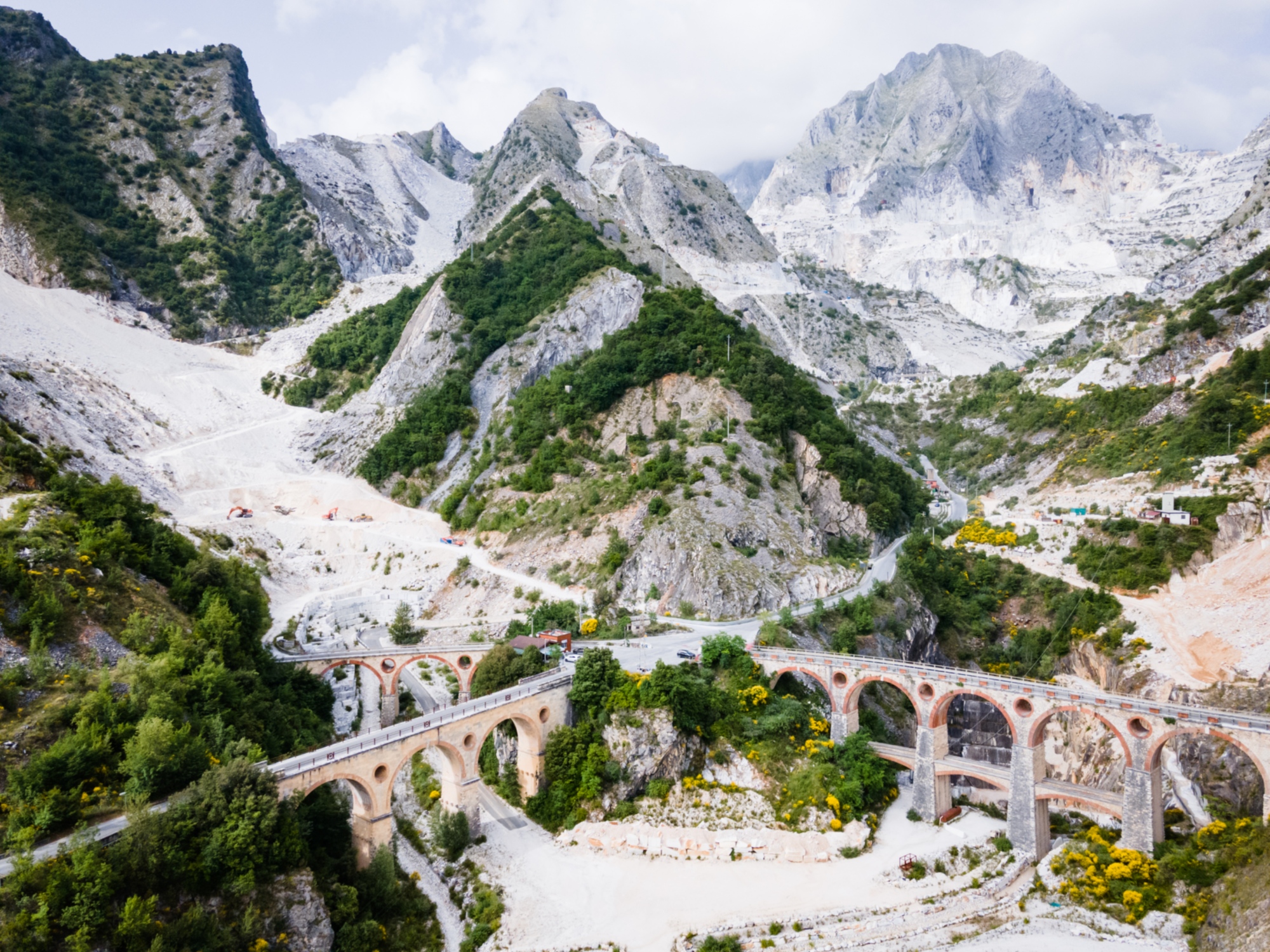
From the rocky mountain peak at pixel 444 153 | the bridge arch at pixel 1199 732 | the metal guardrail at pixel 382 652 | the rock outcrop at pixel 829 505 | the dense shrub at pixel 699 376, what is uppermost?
the rocky mountain peak at pixel 444 153

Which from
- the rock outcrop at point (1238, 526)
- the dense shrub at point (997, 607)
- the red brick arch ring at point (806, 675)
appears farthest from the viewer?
the dense shrub at point (997, 607)

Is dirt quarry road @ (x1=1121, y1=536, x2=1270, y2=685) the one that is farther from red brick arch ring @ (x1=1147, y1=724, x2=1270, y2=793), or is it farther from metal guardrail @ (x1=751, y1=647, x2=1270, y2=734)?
red brick arch ring @ (x1=1147, y1=724, x2=1270, y2=793)

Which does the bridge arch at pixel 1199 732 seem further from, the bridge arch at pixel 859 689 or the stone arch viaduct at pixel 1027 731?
the bridge arch at pixel 859 689

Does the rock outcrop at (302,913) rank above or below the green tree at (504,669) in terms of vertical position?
below

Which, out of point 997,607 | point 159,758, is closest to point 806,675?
point 997,607

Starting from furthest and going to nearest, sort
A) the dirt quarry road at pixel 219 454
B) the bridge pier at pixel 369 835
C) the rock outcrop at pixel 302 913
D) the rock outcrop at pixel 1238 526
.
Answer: the dirt quarry road at pixel 219 454 → the rock outcrop at pixel 1238 526 → the bridge pier at pixel 369 835 → the rock outcrop at pixel 302 913

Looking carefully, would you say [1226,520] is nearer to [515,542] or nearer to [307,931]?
[515,542]

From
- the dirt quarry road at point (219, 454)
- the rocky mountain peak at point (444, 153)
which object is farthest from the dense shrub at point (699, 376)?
the rocky mountain peak at point (444, 153)

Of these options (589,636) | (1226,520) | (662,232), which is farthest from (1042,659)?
(662,232)
